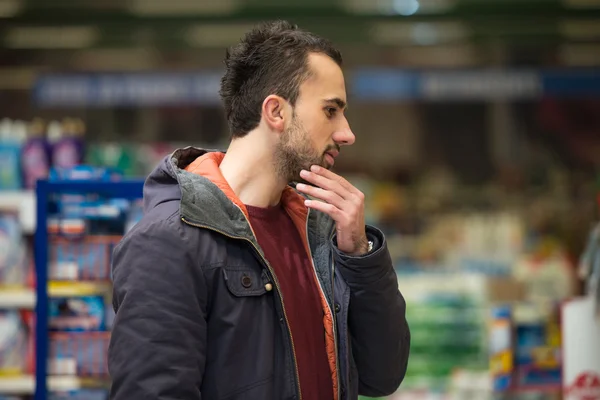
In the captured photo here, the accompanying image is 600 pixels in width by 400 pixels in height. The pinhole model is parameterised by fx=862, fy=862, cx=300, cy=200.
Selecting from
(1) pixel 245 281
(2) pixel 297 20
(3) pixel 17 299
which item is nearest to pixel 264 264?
(1) pixel 245 281

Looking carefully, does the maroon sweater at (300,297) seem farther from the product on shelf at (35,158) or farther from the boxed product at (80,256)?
the product on shelf at (35,158)

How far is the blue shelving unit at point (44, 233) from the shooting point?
3508 millimetres

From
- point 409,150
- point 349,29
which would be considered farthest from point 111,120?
point 409,150

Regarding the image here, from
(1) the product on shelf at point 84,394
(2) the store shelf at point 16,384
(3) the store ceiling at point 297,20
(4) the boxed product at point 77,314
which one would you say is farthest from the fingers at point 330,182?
(3) the store ceiling at point 297,20

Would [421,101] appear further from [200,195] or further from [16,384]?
[200,195]

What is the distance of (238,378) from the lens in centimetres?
205

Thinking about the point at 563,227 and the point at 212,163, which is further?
the point at 563,227

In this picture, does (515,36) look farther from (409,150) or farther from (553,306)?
(553,306)

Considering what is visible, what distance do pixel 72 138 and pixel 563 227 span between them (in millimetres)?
4909

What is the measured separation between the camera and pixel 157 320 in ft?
6.42

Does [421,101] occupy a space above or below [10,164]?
above

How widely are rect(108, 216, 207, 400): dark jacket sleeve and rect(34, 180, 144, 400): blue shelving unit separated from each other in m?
1.50

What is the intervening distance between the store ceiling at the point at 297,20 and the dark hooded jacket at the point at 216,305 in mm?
5539

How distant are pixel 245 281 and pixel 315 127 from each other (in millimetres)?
453
